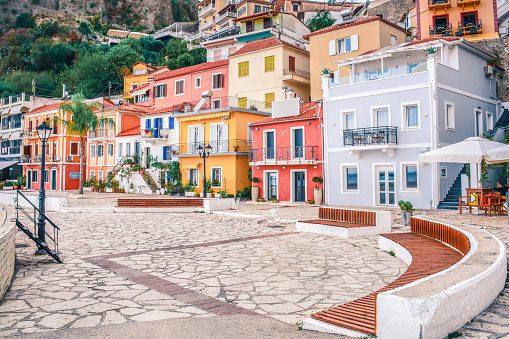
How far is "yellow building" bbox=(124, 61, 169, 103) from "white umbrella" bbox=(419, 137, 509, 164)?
155 ft

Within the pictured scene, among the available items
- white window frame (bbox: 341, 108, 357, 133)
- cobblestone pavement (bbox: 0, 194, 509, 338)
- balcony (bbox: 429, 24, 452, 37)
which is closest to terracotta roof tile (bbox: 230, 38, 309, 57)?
balcony (bbox: 429, 24, 452, 37)

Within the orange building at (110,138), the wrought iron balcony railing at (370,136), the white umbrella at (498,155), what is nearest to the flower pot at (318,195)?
the wrought iron balcony railing at (370,136)

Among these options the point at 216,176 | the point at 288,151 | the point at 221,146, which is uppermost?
the point at 221,146

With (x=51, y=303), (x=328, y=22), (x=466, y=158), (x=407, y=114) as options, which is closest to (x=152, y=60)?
(x=328, y=22)

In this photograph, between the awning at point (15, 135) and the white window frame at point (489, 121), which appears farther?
the awning at point (15, 135)

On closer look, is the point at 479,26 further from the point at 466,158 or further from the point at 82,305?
the point at 82,305

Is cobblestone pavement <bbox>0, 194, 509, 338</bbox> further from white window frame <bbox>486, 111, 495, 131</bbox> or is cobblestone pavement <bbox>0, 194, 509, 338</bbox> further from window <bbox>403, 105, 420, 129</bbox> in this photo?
white window frame <bbox>486, 111, 495, 131</bbox>

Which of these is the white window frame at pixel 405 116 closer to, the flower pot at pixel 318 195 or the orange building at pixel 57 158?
the flower pot at pixel 318 195

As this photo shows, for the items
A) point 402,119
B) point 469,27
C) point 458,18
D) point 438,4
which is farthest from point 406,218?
point 438,4

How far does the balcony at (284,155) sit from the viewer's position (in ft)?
86.7

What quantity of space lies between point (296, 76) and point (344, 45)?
4824 mm

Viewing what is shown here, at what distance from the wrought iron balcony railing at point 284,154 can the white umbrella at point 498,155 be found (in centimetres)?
1220

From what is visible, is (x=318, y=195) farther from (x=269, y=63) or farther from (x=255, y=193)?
(x=269, y=63)

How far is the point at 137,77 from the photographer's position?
5803cm
